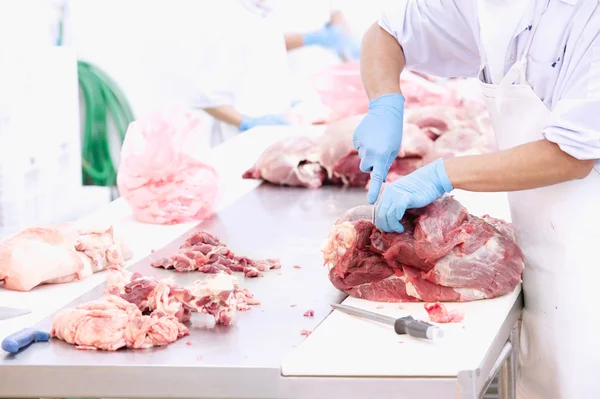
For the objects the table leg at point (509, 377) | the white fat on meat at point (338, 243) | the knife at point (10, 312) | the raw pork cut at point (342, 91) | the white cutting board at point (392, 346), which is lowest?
the table leg at point (509, 377)

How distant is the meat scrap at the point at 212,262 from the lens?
2467 millimetres

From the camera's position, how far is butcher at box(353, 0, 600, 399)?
1.96m

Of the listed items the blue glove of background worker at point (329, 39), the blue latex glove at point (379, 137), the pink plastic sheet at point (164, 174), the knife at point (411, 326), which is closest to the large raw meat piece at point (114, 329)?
the knife at point (411, 326)

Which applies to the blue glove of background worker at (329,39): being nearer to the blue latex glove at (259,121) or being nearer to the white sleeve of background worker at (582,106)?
the blue latex glove at (259,121)

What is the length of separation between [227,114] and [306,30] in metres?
1.46

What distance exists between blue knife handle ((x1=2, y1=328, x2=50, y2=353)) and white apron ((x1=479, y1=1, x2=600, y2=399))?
4.10 feet

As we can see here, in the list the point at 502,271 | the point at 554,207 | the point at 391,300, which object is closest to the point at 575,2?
the point at 554,207

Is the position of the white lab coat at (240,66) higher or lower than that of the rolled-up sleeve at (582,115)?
lower

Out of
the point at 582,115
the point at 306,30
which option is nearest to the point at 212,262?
the point at 582,115

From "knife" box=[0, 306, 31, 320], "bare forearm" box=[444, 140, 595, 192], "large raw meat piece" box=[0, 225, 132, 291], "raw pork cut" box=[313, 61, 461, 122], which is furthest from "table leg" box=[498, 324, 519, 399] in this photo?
"raw pork cut" box=[313, 61, 461, 122]

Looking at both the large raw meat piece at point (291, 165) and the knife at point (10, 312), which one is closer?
the knife at point (10, 312)

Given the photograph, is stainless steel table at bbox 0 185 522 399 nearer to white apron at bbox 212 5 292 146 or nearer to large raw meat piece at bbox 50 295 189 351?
large raw meat piece at bbox 50 295 189 351

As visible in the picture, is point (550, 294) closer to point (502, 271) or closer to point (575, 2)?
point (502, 271)

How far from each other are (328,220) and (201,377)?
1.43 metres
